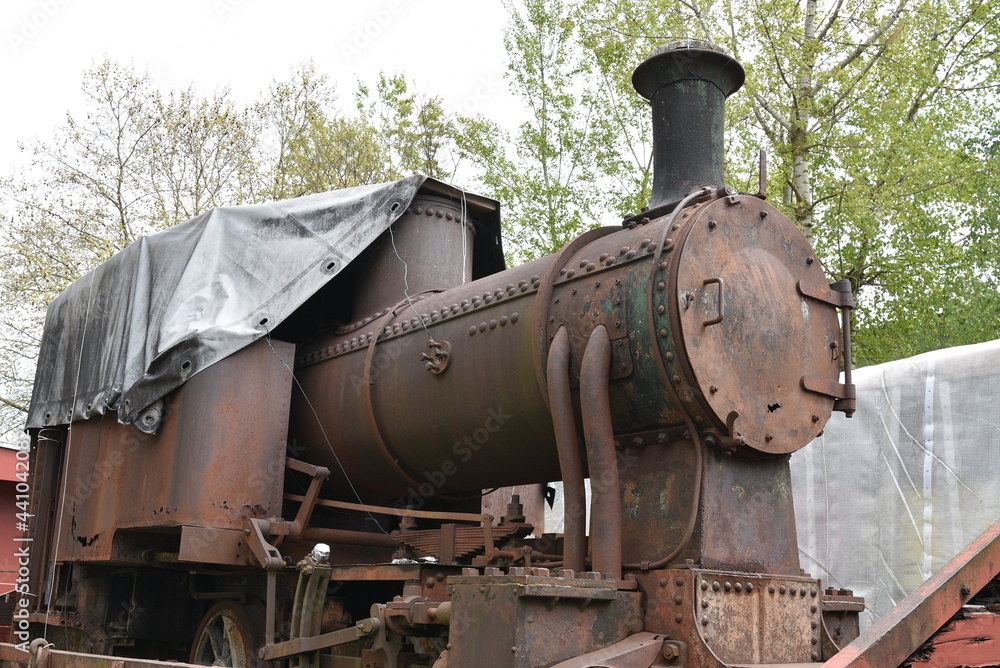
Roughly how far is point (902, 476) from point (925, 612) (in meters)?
5.09

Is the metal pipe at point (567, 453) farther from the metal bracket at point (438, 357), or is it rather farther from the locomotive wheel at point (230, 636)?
the locomotive wheel at point (230, 636)

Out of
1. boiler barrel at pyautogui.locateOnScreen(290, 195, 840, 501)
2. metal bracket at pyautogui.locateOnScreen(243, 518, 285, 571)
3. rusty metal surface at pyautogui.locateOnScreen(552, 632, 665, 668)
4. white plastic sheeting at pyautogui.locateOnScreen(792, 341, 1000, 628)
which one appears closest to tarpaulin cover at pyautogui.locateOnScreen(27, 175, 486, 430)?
boiler barrel at pyautogui.locateOnScreen(290, 195, 840, 501)

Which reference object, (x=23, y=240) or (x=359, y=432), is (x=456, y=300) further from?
(x=23, y=240)

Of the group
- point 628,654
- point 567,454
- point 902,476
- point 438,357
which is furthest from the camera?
point 902,476

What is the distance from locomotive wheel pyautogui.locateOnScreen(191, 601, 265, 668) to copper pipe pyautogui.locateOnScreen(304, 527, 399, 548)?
608mm

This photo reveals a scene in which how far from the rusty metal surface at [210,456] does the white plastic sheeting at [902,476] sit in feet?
14.6

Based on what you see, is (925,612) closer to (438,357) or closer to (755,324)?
(755,324)

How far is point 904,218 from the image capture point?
12945 millimetres

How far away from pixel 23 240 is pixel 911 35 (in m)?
17.6

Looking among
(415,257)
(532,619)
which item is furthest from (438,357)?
(532,619)

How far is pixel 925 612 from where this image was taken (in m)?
2.47

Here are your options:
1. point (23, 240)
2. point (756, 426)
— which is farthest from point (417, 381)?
point (23, 240)

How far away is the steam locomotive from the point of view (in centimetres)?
354

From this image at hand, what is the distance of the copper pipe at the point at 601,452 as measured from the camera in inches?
140
